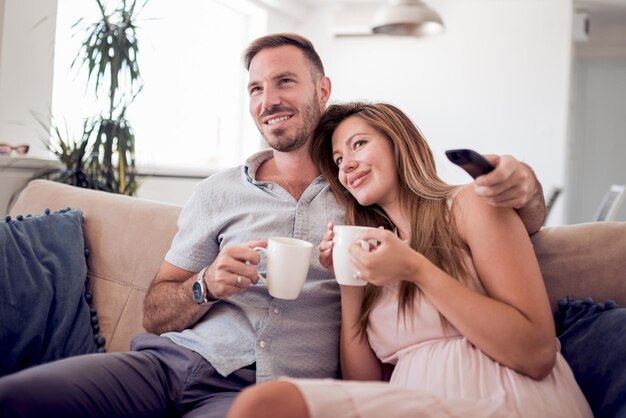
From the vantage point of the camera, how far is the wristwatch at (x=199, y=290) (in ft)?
4.72

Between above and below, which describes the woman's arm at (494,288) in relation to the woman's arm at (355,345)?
above

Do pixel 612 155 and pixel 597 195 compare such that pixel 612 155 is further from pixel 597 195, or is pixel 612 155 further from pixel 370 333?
pixel 370 333

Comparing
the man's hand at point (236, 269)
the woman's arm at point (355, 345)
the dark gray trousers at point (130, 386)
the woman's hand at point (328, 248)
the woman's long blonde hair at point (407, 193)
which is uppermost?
the woman's long blonde hair at point (407, 193)

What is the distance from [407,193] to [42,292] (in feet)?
3.29

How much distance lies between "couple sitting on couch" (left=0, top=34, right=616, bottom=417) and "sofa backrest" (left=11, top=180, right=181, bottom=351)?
188 millimetres

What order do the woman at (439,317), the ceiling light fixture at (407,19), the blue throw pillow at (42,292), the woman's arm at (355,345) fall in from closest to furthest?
the woman at (439,317) < the woman's arm at (355,345) < the blue throw pillow at (42,292) < the ceiling light fixture at (407,19)

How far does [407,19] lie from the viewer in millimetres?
3725

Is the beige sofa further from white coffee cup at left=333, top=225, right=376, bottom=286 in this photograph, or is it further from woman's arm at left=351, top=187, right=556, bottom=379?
white coffee cup at left=333, top=225, right=376, bottom=286

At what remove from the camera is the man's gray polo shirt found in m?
1.50

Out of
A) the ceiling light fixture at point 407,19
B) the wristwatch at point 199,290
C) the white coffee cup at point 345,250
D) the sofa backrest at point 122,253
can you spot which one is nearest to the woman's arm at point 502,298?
the white coffee cup at point 345,250

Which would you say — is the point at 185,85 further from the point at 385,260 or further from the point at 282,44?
the point at 385,260

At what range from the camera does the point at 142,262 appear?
186 cm

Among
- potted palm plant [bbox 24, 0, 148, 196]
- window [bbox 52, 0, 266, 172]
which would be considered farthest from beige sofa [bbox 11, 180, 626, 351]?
window [bbox 52, 0, 266, 172]

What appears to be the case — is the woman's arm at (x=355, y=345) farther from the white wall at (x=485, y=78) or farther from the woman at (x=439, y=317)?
the white wall at (x=485, y=78)
